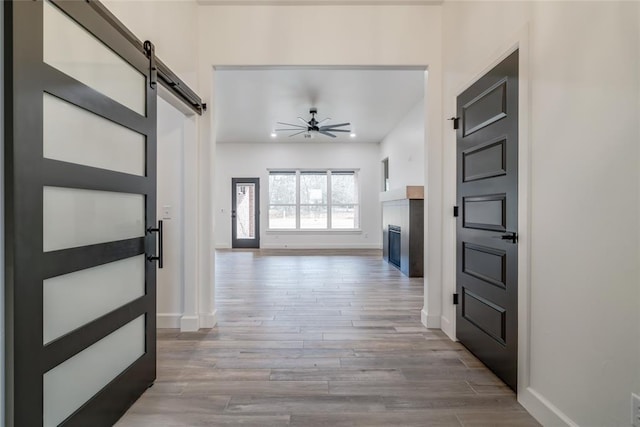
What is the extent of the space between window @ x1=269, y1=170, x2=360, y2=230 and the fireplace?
108 inches

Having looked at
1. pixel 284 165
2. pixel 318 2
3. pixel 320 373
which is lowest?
pixel 320 373

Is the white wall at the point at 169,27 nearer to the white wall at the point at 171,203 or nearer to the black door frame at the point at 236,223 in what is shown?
the white wall at the point at 171,203

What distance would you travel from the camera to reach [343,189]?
9.46 meters

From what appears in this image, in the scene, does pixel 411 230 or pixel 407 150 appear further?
pixel 407 150

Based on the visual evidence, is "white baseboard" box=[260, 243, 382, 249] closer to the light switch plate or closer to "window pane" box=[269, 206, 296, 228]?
"window pane" box=[269, 206, 296, 228]

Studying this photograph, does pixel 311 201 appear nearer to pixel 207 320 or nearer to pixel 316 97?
pixel 316 97

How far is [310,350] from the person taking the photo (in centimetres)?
252

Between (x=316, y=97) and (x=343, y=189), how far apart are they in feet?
14.0

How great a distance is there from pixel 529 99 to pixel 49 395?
8.80 feet

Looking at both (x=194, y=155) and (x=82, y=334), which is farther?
(x=194, y=155)

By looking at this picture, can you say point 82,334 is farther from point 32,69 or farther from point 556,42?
point 556,42

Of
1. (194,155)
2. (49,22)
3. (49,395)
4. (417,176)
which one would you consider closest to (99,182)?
(49,22)

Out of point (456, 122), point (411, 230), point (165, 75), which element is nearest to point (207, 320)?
point (165, 75)

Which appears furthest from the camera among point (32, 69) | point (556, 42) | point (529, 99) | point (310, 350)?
point (310, 350)
